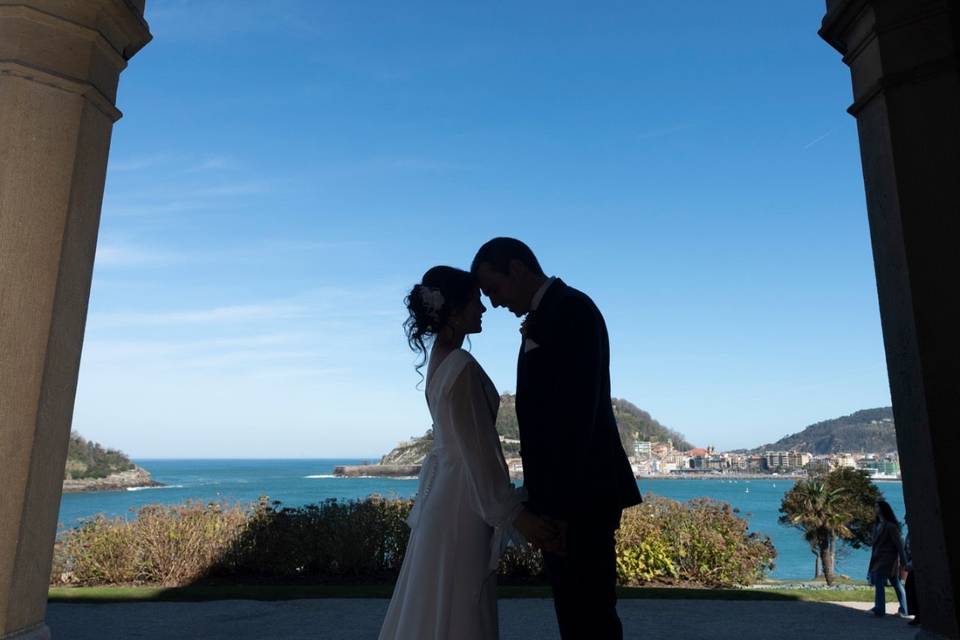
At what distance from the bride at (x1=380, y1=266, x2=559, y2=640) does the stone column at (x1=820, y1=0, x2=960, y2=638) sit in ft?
5.38

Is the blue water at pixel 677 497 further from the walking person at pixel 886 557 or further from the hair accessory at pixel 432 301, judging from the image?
the hair accessory at pixel 432 301

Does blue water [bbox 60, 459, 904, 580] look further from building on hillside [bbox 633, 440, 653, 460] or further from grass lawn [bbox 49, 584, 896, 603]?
grass lawn [bbox 49, 584, 896, 603]

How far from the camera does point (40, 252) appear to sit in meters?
2.51

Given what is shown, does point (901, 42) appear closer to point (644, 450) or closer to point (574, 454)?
point (574, 454)

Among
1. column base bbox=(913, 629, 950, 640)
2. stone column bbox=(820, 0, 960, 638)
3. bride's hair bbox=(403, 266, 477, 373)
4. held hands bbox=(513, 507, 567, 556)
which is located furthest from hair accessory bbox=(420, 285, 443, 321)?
column base bbox=(913, 629, 950, 640)

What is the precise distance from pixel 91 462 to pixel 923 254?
436 feet

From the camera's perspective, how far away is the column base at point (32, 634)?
7.53ft

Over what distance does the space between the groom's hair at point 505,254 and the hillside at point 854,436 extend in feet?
570

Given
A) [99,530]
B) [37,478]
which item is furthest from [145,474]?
[37,478]

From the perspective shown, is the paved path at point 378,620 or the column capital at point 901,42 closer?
the column capital at point 901,42

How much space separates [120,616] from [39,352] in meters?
5.20

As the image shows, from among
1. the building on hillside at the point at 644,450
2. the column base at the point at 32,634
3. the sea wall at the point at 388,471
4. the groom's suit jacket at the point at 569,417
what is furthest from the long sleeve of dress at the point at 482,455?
the building on hillside at the point at 644,450

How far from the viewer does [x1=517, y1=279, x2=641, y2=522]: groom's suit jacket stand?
2283mm

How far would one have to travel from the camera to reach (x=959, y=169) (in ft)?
8.16
